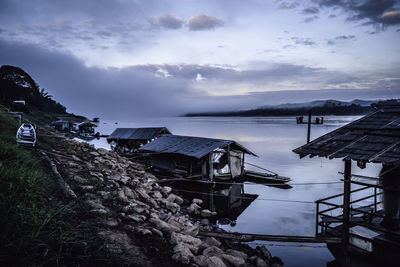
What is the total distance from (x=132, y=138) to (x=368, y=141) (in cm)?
2999

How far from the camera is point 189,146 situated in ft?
72.5

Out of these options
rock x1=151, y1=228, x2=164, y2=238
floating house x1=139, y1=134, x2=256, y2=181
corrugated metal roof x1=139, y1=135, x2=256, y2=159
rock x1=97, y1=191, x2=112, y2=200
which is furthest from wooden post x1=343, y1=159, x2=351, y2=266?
floating house x1=139, y1=134, x2=256, y2=181

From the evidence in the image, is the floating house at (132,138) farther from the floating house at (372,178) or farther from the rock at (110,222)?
the floating house at (372,178)

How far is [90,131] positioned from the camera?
203 feet

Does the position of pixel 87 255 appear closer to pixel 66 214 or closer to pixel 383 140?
pixel 66 214

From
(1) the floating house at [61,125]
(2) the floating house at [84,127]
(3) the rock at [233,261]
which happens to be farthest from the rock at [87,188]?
(2) the floating house at [84,127]

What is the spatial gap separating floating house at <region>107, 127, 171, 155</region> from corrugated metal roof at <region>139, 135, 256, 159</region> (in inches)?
178

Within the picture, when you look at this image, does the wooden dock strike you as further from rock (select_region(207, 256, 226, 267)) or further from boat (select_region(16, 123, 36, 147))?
boat (select_region(16, 123, 36, 147))

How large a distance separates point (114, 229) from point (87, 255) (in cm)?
221

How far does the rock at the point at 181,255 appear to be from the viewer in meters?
5.73

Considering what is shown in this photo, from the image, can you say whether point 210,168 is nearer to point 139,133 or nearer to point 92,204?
point 92,204

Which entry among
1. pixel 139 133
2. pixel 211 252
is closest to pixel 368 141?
pixel 211 252

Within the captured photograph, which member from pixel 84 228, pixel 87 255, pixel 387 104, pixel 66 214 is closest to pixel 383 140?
pixel 387 104

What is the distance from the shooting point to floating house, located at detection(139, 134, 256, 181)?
20.6 meters
